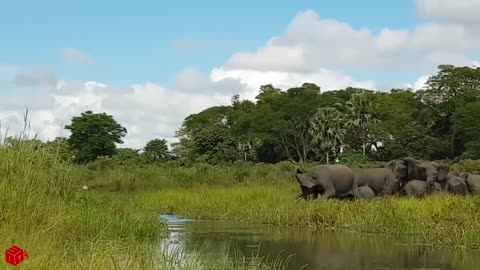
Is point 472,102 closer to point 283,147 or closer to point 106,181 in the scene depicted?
point 283,147

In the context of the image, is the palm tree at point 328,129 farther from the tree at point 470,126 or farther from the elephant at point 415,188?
the elephant at point 415,188

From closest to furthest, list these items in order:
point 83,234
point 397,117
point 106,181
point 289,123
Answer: point 83,234 → point 106,181 → point 397,117 → point 289,123

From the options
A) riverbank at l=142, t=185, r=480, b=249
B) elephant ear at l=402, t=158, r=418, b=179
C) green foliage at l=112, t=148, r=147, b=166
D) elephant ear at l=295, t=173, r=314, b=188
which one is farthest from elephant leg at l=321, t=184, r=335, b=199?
green foliage at l=112, t=148, r=147, b=166

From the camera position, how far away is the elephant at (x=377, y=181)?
24.9 m

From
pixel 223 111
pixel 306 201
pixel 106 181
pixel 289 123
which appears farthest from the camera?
pixel 223 111

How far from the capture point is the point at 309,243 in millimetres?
15922

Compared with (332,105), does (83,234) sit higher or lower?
lower

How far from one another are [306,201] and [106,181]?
10.6 metres

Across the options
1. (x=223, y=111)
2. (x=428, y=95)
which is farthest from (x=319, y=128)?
(x=223, y=111)

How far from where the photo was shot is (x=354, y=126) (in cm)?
6328

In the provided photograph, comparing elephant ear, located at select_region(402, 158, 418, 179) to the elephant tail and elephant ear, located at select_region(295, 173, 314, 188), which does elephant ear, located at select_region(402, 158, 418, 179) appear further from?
elephant ear, located at select_region(295, 173, 314, 188)

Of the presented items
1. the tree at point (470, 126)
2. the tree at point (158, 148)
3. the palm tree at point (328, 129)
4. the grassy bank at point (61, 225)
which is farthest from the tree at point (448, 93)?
the grassy bank at point (61, 225)

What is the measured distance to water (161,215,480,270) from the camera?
12.6 m

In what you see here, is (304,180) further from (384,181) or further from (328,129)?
(328,129)
